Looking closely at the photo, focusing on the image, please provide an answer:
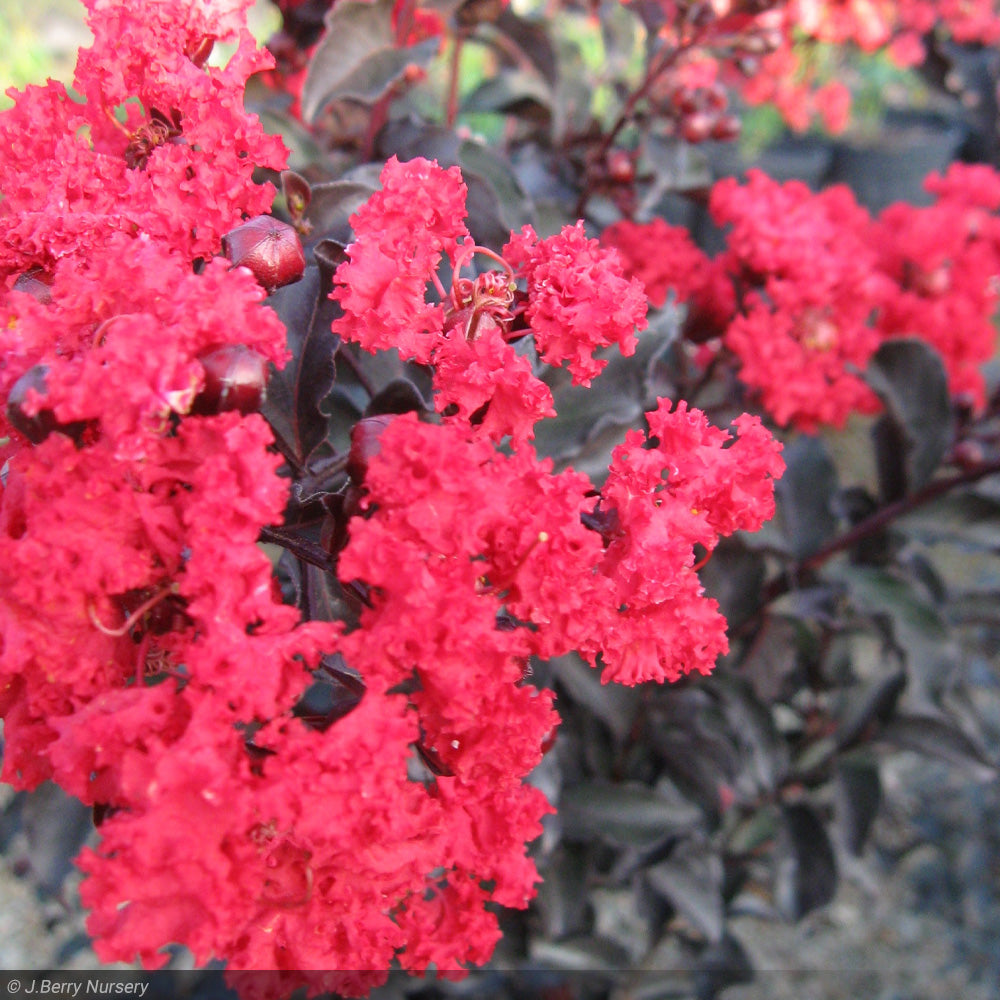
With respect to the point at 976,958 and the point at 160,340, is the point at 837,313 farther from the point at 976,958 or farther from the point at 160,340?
the point at 976,958

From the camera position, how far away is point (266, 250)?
0.57 metres

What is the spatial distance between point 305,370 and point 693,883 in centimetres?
105

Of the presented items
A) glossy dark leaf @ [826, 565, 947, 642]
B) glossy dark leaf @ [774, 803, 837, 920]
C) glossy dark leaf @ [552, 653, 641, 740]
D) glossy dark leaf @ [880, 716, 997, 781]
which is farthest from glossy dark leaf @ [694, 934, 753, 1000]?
glossy dark leaf @ [826, 565, 947, 642]

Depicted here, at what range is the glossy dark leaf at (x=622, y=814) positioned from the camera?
115cm

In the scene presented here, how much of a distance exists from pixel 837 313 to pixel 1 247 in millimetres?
885

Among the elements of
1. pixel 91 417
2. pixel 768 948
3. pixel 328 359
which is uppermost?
pixel 328 359

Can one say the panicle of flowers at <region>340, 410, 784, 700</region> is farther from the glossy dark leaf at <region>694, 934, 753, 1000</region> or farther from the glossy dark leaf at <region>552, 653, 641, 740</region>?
the glossy dark leaf at <region>694, 934, 753, 1000</region>

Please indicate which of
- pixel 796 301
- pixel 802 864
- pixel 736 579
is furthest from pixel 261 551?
pixel 802 864

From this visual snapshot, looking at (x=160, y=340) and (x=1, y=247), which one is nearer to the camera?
(x=160, y=340)

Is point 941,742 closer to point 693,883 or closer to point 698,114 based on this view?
point 693,883

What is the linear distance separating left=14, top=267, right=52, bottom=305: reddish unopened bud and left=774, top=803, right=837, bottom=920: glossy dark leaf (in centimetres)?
134

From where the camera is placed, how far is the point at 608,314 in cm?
57

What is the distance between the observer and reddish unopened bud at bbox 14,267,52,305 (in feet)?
1.83

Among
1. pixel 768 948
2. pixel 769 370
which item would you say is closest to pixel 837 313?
pixel 769 370
